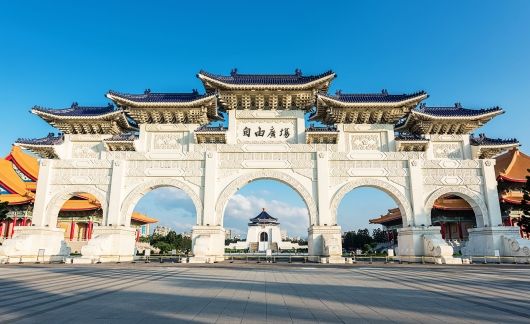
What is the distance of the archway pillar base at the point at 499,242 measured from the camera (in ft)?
56.7

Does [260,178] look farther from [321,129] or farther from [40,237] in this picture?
[40,237]

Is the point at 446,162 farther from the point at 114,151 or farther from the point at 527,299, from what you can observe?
the point at 114,151

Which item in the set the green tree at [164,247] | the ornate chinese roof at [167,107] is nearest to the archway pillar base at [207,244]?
the ornate chinese roof at [167,107]

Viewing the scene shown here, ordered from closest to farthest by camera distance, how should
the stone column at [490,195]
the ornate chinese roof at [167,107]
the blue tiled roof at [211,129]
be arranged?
the stone column at [490,195], the blue tiled roof at [211,129], the ornate chinese roof at [167,107]

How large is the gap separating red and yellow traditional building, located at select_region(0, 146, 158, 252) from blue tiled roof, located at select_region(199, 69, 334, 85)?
16435 mm

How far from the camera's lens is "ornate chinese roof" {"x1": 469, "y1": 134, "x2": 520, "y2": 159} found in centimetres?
1931

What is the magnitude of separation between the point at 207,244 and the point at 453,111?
52.4 feet

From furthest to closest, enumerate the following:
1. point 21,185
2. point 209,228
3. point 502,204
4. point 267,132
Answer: point 21,185 < point 502,204 < point 267,132 < point 209,228

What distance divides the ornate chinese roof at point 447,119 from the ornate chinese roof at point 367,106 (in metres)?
0.72

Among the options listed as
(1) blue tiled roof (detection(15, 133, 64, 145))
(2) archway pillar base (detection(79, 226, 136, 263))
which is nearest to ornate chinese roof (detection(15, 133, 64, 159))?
(1) blue tiled roof (detection(15, 133, 64, 145))

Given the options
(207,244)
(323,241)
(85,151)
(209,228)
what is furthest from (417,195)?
(85,151)

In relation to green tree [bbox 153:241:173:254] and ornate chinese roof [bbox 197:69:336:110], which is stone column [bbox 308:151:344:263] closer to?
ornate chinese roof [bbox 197:69:336:110]

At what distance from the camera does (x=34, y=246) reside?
18062 millimetres

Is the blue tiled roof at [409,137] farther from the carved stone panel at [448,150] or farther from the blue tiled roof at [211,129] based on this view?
the blue tiled roof at [211,129]
